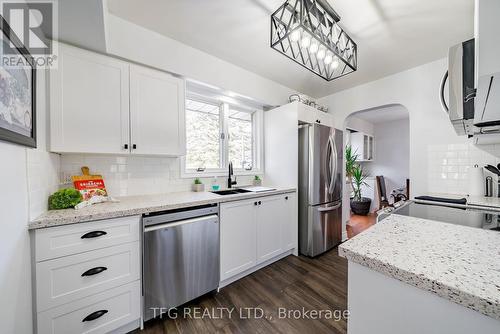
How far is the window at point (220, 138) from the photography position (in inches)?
89.7

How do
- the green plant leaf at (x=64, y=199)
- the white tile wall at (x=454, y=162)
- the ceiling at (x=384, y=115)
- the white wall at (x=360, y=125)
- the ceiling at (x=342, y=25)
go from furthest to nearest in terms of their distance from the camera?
the white wall at (x=360, y=125) → the ceiling at (x=384, y=115) → the white tile wall at (x=454, y=162) → the ceiling at (x=342, y=25) → the green plant leaf at (x=64, y=199)

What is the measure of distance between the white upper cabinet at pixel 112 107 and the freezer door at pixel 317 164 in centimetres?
154

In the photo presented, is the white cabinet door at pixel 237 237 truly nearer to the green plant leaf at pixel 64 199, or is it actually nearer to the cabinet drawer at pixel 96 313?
the cabinet drawer at pixel 96 313

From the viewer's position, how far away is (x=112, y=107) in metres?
1.53

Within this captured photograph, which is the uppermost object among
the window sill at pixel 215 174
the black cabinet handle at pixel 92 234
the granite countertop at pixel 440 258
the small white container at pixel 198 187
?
the window sill at pixel 215 174

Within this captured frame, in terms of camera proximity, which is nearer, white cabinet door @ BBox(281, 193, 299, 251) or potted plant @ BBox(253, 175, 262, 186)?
white cabinet door @ BBox(281, 193, 299, 251)

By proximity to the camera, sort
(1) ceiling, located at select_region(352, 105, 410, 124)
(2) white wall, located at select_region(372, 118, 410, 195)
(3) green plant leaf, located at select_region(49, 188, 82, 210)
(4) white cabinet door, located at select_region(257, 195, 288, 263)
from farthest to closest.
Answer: (2) white wall, located at select_region(372, 118, 410, 195)
(1) ceiling, located at select_region(352, 105, 410, 124)
(4) white cabinet door, located at select_region(257, 195, 288, 263)
(3) green plant leaf, located at select_region(49, 188, 82, 210)

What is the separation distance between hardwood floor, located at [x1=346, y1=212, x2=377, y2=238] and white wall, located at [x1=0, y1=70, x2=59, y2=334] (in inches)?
144

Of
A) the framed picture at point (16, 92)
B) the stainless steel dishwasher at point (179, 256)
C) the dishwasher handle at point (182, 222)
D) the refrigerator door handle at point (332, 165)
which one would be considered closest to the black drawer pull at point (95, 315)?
the stainless steel dishwasher at point (179, 256)

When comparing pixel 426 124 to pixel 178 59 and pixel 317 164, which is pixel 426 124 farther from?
pixel 178 59

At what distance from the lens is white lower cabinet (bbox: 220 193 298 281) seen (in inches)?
71.2

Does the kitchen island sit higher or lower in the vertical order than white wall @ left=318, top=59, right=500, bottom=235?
lower

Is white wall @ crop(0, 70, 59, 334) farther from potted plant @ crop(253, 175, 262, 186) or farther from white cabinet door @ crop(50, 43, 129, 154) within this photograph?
potted plant @ crop(253, 175, 262, 186)

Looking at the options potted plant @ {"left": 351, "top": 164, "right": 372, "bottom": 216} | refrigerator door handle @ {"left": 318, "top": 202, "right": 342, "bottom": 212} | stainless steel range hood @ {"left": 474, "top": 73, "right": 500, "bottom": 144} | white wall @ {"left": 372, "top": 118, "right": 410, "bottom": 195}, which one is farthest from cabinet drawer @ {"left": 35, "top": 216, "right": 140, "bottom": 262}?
white wall @ {"left": 372, "top": 118, "right": 410, "bottom": 195}
